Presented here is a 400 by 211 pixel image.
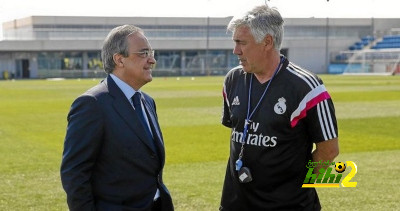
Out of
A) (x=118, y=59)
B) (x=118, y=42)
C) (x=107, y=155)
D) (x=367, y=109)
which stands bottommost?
(x=367, y=109)

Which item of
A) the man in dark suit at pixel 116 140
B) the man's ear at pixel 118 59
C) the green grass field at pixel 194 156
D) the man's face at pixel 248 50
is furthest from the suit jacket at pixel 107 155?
the green grass field at pixel 194 156

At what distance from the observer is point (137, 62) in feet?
12.7

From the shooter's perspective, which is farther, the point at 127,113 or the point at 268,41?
the point at 268,41

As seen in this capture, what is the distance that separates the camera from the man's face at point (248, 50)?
397 centimetres

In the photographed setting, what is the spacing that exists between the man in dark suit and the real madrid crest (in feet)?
2.40

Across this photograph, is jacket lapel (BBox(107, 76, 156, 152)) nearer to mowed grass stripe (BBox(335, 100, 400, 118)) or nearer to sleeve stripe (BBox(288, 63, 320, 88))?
sleeve stripe (BBox(288, 63, 320, 88))

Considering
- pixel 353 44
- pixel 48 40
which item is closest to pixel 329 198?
pixel 48 40

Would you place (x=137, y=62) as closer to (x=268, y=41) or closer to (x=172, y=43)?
(x=268, y=41)

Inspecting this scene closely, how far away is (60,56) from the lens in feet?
245

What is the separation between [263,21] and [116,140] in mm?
1124

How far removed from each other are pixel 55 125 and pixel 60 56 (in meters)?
58.0

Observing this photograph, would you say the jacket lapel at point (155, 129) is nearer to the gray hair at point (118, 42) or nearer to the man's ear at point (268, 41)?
the gray hair at point (118, 42)

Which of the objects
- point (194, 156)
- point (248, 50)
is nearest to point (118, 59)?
point (248, 50)

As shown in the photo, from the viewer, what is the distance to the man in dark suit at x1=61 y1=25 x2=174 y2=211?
12.1 ft
